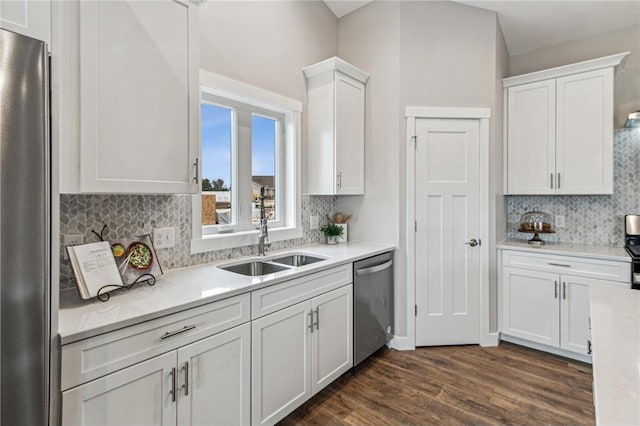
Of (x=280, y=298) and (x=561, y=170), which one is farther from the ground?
(x=561, y=170)

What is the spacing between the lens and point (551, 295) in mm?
2871

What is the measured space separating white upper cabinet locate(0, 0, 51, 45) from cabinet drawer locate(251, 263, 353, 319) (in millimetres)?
1341

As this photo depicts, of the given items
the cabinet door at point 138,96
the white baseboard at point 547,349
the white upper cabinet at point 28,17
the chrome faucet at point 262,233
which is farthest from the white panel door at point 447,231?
the white upper cabinet at point 28,17

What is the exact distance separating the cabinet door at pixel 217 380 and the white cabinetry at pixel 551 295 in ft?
8.45

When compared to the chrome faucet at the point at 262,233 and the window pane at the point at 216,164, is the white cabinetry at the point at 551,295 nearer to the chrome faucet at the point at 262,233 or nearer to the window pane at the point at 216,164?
the chrome faucet at the point at 262,233

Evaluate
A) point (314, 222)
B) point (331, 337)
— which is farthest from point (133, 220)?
point (314, 222)

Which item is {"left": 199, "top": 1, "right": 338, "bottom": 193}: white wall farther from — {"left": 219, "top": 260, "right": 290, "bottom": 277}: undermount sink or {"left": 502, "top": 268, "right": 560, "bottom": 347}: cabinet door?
{"left": 502, "top": 268, "right": 560, "bottom": 347}: cabinet door

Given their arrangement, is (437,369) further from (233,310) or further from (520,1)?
(520,1)

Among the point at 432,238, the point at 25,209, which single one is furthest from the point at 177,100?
the point at 432,238

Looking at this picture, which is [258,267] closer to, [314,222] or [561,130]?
[314,222]

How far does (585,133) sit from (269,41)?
115 inches

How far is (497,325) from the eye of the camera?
10.2 ft

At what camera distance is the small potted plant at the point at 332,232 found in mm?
3100

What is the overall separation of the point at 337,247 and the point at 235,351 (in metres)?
1.49
